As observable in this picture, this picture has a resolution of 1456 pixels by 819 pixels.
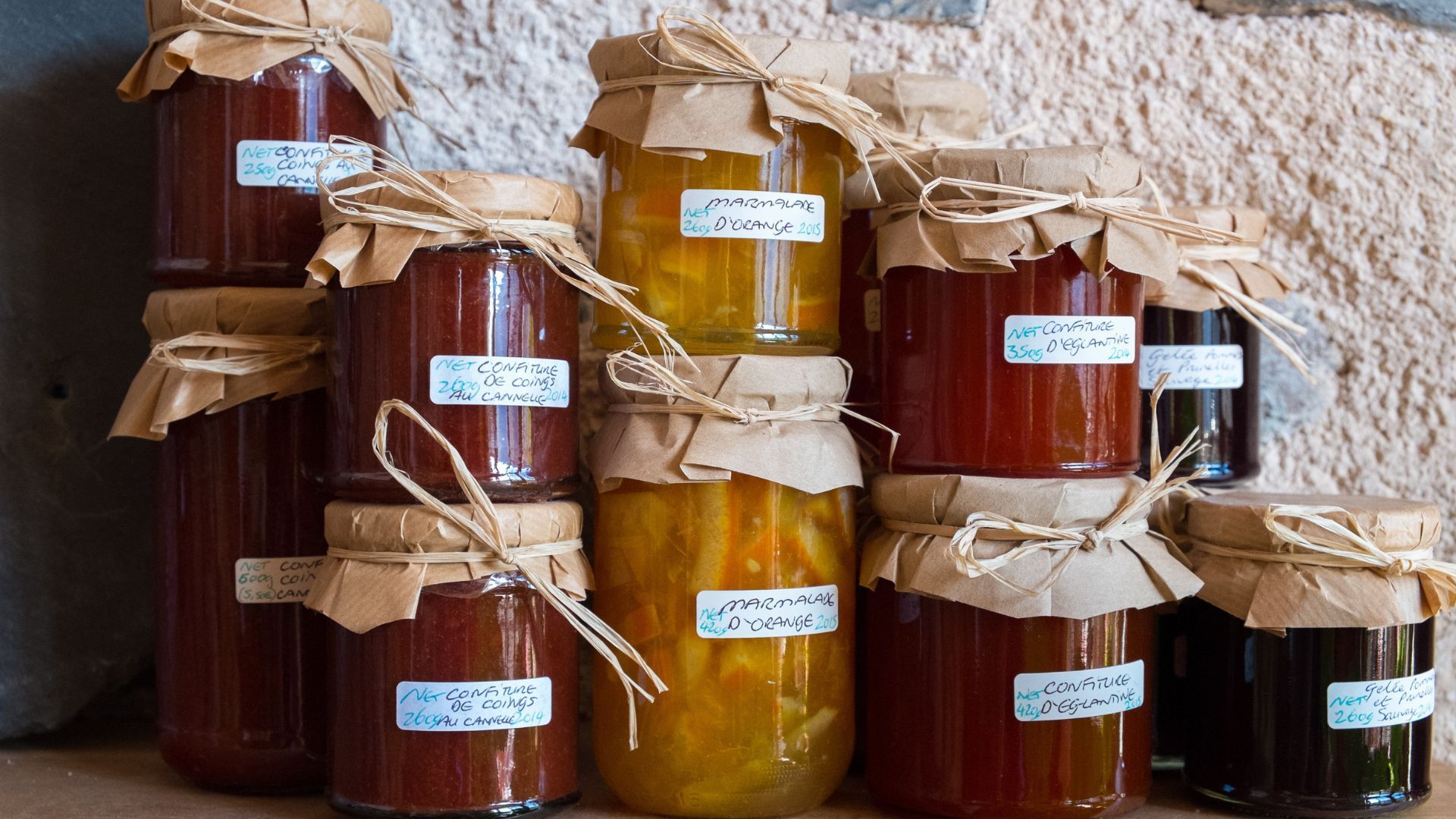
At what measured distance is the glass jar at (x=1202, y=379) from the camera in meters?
1.16

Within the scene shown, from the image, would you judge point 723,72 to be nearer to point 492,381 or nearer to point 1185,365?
point 492,381

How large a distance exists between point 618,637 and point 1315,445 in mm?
873

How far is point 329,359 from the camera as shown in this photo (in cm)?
99

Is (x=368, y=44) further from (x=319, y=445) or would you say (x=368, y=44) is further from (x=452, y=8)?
(x=319, y=445)

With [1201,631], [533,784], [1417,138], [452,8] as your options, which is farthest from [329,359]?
[1417,138]

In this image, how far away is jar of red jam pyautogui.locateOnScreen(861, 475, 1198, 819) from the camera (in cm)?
95

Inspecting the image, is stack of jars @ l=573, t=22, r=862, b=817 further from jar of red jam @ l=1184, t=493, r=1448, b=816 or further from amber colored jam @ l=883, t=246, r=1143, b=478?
jar of red jam @ l=1184, t=493, r=1448, b=816

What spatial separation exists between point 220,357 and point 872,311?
2.00 feet

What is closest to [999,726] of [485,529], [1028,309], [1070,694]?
[1070,694]

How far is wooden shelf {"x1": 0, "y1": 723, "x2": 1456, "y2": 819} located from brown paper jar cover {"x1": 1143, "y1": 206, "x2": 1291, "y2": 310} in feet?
1.54

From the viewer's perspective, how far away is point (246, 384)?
3.42 ft

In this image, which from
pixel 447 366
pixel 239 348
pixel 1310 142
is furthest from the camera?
pixel 1310 142

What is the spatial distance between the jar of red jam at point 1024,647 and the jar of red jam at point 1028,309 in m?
0.04

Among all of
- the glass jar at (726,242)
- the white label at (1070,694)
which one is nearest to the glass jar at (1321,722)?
the white label at (1070,694)
